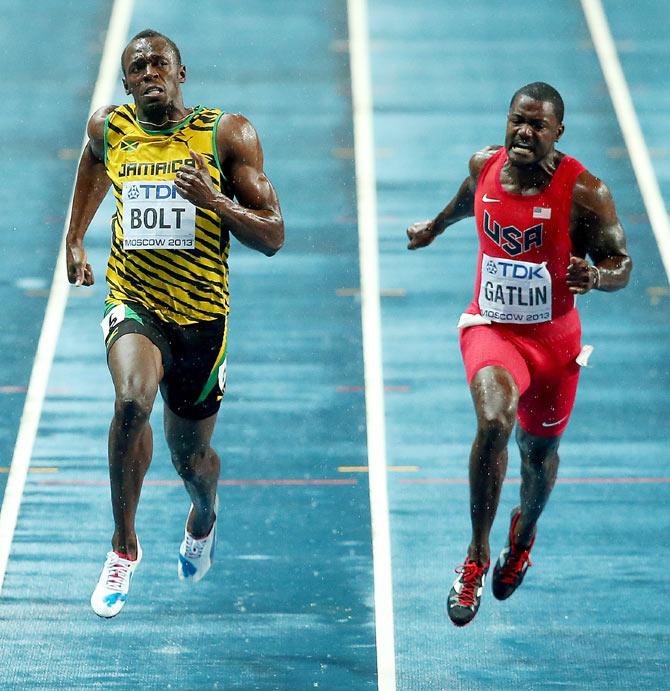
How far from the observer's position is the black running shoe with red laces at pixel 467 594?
7.12m

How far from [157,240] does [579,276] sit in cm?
180

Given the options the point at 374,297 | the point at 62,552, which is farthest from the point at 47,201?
the point at 62,552

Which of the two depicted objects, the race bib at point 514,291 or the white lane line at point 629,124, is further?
the white lane line at point 629,124

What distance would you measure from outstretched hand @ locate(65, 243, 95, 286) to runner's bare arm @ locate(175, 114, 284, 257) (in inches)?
27.4

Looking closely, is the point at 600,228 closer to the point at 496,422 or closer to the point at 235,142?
the point at 496,422

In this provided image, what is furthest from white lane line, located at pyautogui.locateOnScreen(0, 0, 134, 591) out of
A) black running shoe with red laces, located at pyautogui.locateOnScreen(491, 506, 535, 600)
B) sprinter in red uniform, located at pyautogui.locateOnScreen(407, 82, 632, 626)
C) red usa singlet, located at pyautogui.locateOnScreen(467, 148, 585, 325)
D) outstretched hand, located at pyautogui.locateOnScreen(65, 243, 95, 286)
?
red usa singlet, located at pyautogui.locateOnScreen(467, 148, 585, 325)

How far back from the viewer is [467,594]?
7164 millimetres

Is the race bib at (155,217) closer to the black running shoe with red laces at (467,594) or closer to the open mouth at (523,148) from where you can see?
the open mouth at (523,148)

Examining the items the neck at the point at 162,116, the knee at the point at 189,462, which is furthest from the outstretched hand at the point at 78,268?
the knee at the point at 189,462

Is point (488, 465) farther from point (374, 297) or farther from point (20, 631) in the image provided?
point (374, 297)

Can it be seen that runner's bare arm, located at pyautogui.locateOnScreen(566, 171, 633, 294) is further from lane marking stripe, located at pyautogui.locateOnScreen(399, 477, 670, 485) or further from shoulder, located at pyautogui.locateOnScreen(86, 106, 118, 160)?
lane marking stripe, located at pyautogui.locateOnScreen(399, 477, 670, 485)

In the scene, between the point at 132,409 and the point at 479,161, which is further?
the point at 479,161

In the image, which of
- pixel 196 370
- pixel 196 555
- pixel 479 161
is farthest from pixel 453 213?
pixel 196 555

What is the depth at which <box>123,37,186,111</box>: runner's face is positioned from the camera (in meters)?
7.01
